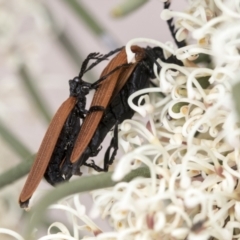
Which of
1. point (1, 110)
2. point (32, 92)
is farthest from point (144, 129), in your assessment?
point (1, 110)

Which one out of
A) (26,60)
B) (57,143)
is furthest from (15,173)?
(26,60)

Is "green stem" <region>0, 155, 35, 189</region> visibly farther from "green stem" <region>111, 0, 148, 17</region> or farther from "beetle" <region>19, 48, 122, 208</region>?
"green stem" <region>111, 0, 148, 17</region>

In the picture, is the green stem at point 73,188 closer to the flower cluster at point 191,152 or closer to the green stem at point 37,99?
the flower cluster at point 191,152

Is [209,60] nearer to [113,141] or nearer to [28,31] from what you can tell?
[113,141]

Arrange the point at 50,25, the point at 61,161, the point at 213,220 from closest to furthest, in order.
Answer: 1. the point at 213,220
2. the point at 61,161
3. the point at 50,25

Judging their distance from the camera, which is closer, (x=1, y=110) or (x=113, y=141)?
(x=113, y=141)

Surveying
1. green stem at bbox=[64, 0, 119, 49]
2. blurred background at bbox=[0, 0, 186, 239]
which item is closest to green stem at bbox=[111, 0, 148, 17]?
blurred background at bbox=[0, 0, 186, 239]
